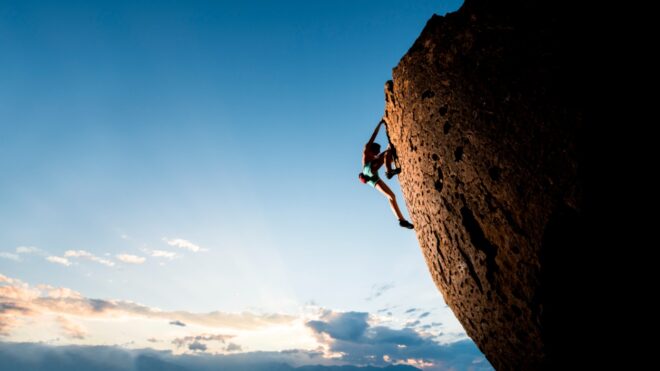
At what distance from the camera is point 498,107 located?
366cm

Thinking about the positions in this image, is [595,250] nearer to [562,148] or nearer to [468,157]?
[562,148]

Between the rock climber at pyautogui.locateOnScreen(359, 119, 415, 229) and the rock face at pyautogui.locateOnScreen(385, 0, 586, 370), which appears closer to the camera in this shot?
the rock face at pyautogui.locateOnScreen(385, 0, 586, 370)

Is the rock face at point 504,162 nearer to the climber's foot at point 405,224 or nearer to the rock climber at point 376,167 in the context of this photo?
the rock climber at point 376,167

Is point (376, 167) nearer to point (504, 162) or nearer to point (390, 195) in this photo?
point (390, 195)

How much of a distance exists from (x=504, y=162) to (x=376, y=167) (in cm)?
369

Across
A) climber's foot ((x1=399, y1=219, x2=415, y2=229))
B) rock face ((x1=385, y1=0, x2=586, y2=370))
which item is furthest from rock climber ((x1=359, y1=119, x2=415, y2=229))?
rock face ((x1=385, y1=0, x2=586, y2=370))

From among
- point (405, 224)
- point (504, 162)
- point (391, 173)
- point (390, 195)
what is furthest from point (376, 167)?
point (504, 162)

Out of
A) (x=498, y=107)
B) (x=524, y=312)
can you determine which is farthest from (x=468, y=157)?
(x=524, y=312)

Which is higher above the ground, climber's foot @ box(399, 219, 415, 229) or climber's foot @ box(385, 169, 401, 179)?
climber's foot @ box(385, 169, 401, 179)

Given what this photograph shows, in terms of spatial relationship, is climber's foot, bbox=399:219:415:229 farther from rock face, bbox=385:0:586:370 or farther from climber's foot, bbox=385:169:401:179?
rock face, bbox=385:0:586:370

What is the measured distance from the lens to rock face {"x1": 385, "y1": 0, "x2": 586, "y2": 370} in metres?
3.30

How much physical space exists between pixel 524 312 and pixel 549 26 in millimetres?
3175

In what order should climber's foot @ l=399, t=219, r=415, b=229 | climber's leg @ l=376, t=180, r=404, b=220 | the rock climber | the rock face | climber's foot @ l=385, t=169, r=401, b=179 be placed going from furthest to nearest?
climber's leg @ l=376, t=180, r=404, b=220 < climber's foot @ l=399, t=219, r=415, b=229 < the rock climber < climber's foot @ l=385, t=169, r=401, b=179 < the rock face

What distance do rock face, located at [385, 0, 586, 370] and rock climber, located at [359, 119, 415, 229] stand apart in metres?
1.32
